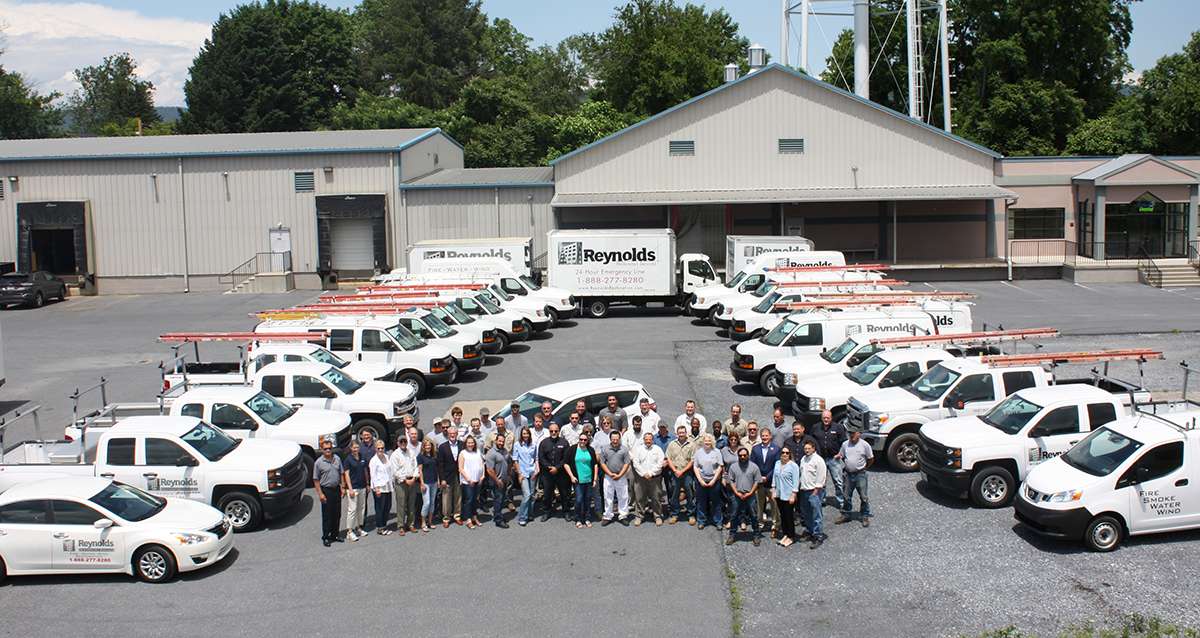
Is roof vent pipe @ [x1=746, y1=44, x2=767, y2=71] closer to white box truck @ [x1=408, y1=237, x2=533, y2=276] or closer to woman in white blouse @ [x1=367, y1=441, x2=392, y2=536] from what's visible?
white box truck @ [x1=408, y1=237, x2=533, y2=276]

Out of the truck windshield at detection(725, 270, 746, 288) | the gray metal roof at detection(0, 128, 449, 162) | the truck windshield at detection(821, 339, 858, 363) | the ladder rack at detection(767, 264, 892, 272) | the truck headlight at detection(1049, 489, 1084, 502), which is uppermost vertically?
the gray metal roof at detection(0, 128, 449, 162)

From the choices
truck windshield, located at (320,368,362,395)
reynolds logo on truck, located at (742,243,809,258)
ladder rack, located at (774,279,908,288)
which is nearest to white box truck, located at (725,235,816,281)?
reynolds logo on truck, located at (742,243,809,258)

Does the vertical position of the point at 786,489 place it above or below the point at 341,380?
below

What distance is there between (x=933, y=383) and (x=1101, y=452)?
4115mm

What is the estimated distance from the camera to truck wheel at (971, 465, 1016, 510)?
15383mm

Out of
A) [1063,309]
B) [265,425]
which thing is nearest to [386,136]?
[1063,309]

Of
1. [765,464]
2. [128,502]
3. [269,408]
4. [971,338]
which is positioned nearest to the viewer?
[128,502]

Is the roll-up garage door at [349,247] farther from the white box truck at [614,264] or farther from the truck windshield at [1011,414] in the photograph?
the truck windshield at [1011,414]

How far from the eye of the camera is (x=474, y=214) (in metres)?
44.9

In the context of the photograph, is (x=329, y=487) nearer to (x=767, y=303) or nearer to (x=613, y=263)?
(x=767, y=303)

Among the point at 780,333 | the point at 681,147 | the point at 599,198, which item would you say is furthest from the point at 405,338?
the point at 681,147

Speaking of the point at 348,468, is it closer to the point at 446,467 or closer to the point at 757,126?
the point at 446,467

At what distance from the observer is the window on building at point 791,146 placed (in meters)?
43.7

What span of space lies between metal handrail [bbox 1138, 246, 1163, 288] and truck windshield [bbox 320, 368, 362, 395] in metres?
31.5
